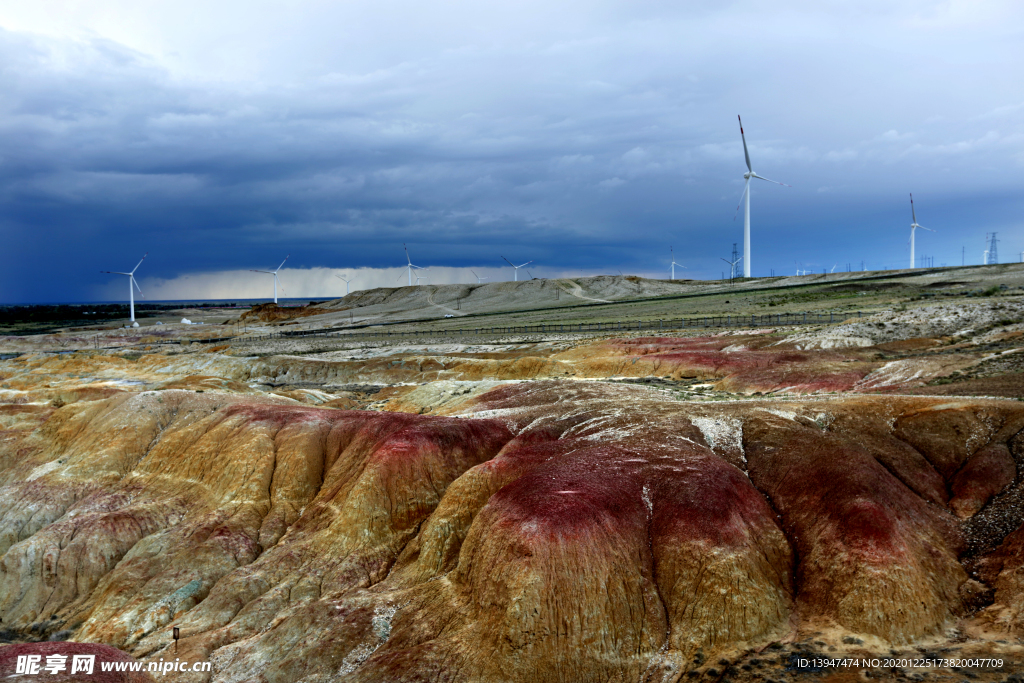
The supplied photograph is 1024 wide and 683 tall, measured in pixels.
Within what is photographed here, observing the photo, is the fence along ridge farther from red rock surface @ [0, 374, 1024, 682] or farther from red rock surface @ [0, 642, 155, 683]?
red rock surface @ [0, 642, 155, 683]

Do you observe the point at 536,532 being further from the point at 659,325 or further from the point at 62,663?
the point at 659,325

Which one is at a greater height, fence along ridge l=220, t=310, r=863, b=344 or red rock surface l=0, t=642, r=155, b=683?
fence along ridge l=220, t=310, r=863, b=344

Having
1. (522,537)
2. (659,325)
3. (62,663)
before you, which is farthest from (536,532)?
(659,325)

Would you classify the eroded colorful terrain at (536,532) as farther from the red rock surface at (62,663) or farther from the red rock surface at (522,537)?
the red rock surface at (62,663)

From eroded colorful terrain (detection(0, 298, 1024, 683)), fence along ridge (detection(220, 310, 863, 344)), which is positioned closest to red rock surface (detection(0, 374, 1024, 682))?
eroded colorful terrain (detection(0, 298, 1024, 683))

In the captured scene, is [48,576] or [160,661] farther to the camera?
[48,576]

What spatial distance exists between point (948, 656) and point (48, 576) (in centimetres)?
4234

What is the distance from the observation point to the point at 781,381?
5816 cm

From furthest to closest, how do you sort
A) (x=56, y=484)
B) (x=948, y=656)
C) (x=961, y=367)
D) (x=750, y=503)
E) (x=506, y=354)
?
(x=506, y=354)
(x=961, y=367)
(x=56, y=484)
(x=750, y=503)
(x=948, y=656)

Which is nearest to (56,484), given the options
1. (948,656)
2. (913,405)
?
(948,656)

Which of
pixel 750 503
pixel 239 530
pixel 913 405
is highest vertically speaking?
pixel 913 405

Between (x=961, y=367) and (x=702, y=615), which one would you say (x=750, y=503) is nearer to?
(x=702, y=615)

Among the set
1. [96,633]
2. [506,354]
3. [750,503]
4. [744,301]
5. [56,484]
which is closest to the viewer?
[750,503]

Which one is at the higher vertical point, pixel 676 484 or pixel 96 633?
pixel 676 484
